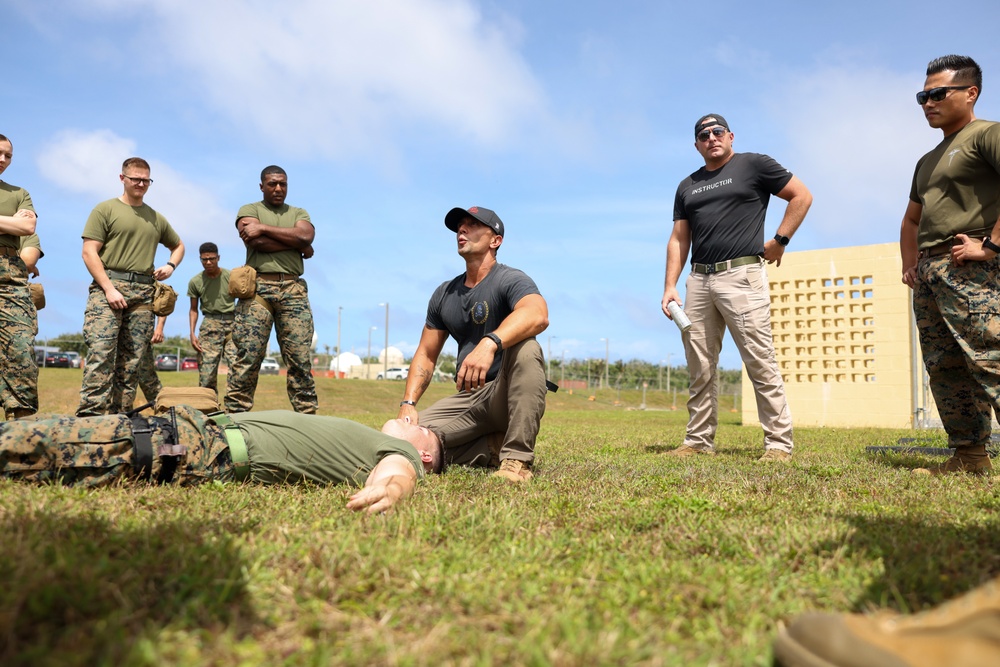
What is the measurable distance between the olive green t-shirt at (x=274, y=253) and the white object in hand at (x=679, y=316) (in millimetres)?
3352

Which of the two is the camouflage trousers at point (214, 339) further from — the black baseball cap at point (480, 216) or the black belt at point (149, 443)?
→ the black belt at point (149, 443)

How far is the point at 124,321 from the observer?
20.8ft

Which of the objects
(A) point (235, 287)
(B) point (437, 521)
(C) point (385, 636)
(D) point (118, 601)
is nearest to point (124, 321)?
(A) point (235, 287)

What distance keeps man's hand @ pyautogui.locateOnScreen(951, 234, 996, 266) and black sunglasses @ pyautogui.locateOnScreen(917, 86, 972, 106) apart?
0.82 meters

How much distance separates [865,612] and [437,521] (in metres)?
1.38

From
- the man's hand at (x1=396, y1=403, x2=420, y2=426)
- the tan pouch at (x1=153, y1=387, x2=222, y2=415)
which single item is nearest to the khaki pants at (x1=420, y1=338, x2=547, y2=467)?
the man's hand at (x1=396, y1=403, x2=420, y2=426)

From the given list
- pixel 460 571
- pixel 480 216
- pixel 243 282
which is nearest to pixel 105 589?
pixel 460 571

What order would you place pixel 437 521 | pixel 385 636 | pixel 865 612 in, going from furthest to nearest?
pixel 437 521, pixel 865 612, pixel 385 636

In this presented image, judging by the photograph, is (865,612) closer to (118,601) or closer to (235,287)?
(118,601)

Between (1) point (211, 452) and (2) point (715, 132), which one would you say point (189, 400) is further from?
(2) point (715, 132)

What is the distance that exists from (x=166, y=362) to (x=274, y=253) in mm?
41806

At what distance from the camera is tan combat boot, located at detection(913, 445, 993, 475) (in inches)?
169

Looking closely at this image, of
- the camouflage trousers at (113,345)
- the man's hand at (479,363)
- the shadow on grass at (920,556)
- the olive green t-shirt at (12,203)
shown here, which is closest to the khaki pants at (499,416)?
the man's hand at (479,363)

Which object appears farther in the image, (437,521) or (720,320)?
(720,320)
